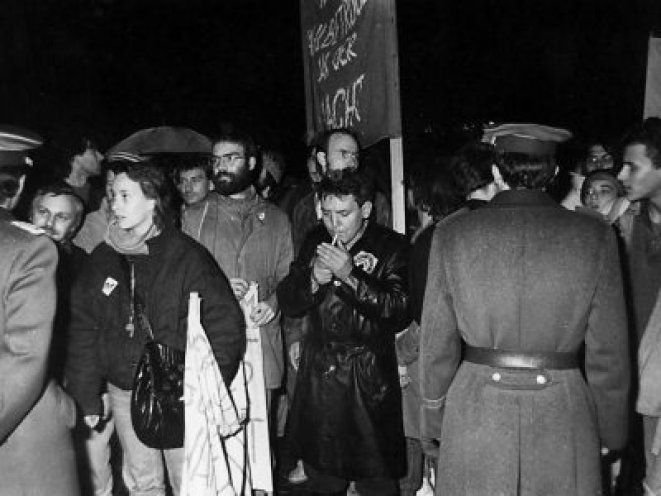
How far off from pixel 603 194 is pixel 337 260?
8.81ft

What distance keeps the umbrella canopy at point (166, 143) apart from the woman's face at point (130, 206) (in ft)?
8.28

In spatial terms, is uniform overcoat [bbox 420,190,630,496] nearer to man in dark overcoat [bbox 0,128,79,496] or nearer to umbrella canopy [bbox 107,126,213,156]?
man in dark overcoat [bbox 0,128,79,496]

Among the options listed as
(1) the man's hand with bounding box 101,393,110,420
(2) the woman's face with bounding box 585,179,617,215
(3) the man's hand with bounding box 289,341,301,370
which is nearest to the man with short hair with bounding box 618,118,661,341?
(2) the woman's face with bounding box 585,179,617,215

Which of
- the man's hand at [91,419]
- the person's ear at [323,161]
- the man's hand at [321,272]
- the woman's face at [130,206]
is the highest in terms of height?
the person's ear at [323,161]

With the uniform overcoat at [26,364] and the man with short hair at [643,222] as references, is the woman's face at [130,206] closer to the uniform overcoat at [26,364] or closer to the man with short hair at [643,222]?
the uniform overcoat at [26,364]

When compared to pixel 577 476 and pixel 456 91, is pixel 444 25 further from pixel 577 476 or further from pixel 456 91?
pixel 577 476

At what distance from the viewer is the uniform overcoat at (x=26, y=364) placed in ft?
8.96

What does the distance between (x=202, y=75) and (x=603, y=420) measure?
13.6 metres

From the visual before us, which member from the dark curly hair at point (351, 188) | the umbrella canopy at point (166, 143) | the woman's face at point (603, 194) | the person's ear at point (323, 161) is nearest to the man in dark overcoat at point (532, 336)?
the dark curly hair at point (351, 188)

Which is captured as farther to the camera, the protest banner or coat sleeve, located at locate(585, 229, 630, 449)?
the protest banner

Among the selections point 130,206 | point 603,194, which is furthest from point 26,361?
point 603,194

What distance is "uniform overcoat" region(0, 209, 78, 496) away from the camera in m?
2.73

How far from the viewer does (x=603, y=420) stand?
3002mm

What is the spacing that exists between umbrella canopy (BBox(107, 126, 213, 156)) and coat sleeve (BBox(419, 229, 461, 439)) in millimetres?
3573
